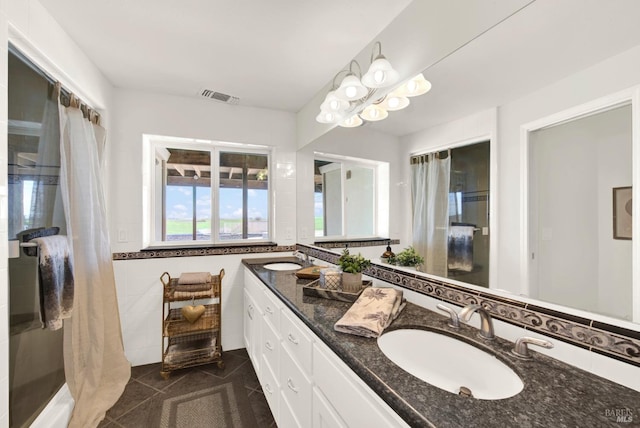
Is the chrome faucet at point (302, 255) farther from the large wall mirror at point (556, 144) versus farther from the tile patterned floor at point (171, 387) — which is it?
the large wall mirror at point (556, 144)

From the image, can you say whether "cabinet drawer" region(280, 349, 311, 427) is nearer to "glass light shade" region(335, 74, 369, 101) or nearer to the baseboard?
the baseboard

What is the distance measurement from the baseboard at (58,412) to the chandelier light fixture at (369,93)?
Result: 2.33 m

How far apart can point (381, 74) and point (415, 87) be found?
0.18m

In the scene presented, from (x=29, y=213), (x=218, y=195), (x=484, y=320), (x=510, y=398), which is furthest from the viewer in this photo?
(x=218, y=195)

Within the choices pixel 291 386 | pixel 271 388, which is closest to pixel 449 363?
pixel 291 386

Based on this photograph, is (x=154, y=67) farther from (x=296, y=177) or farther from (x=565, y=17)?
(x=565, y=17)

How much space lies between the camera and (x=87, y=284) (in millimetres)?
1738

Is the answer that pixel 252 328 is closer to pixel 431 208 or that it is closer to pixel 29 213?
pixel 29 213

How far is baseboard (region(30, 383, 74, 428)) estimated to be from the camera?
1467mm

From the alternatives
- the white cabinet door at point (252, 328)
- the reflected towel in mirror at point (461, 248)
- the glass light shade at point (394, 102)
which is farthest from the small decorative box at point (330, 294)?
the glass light shade at point (394, 102)

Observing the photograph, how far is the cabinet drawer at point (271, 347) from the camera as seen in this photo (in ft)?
4.91

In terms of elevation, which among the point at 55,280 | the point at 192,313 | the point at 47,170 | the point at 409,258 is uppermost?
the point at 47,170

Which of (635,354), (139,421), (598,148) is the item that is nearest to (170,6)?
(598,148)

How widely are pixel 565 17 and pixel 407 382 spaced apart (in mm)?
1079
